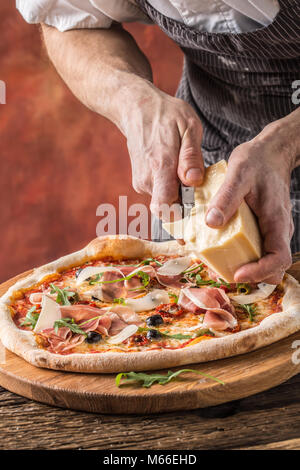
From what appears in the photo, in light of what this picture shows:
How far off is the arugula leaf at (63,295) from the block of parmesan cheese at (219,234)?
0.45 metres

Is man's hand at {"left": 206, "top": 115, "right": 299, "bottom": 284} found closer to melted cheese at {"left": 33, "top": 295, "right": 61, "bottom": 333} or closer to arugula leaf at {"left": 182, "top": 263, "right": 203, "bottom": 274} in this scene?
arugula leaf at {"left": 182, "top": 263, "right": 203, "bottom": 274}

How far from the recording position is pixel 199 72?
3162 mm

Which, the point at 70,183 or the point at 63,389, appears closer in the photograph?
the point at 63,389

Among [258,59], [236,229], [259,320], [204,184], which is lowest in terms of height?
[259,320]

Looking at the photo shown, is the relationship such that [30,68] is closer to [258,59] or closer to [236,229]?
[258,59]

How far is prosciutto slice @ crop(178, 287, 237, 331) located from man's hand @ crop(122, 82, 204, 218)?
12.0 inches

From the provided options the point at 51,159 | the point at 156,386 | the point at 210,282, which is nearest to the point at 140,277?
the point at 210,282

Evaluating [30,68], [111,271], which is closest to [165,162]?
[111,271]

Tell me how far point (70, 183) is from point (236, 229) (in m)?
4.13

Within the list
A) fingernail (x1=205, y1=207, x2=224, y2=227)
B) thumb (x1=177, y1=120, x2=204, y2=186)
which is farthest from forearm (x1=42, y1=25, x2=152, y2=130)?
fingernail (x1=205, y1=207, x2=224, y2=227)

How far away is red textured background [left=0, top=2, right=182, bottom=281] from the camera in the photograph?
5.70 meters

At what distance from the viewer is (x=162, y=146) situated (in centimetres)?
223

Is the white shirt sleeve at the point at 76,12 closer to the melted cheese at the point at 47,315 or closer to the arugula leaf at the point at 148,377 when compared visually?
the melted cheese at the point at 47,315
